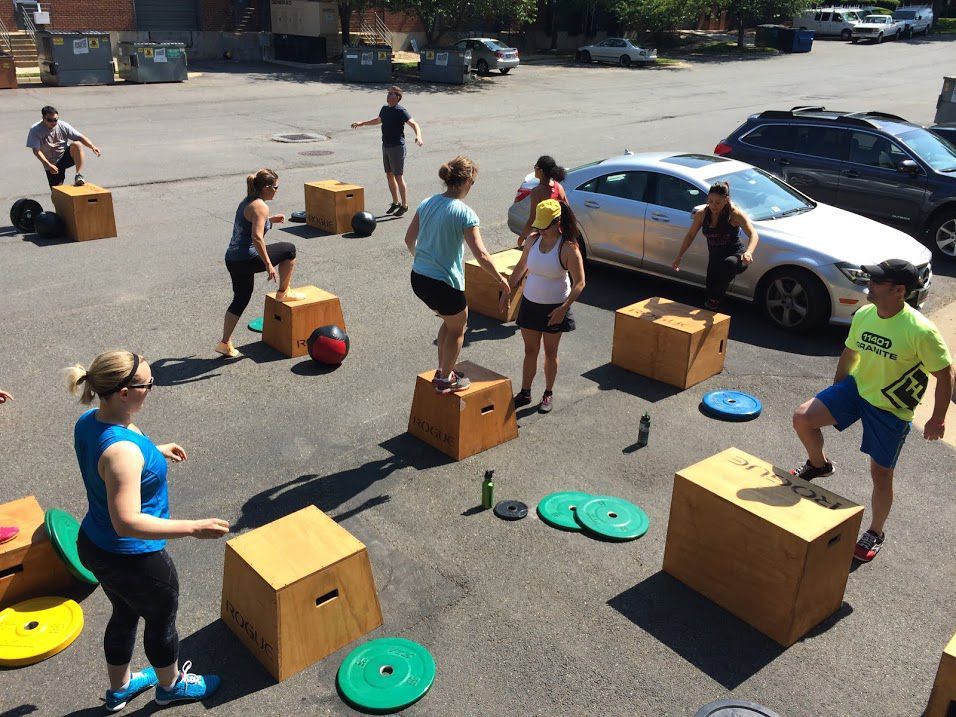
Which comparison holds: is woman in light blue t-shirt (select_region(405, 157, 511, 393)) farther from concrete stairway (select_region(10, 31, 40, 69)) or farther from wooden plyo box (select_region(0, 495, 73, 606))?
concrete stairway (select_region(10, 31, 40, 69))

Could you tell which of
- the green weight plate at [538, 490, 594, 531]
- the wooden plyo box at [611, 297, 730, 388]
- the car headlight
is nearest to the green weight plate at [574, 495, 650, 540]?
the green weight plate at [538, 490, 594, 531]

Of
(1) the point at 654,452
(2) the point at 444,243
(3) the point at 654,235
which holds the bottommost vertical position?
(1) the point at 654,452

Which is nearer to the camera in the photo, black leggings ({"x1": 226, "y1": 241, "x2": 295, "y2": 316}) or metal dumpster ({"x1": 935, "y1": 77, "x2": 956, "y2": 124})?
black leggings ({"x1": 226, "y1": 241, "x2": 295, "y2": 316})

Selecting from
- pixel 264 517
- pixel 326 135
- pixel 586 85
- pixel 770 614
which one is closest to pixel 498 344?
pixel 264 517

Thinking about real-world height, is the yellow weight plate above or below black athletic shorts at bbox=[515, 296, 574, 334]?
below

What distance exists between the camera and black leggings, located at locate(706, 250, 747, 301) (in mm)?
9094

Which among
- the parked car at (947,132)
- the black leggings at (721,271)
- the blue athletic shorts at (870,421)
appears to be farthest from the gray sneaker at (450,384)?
A: the parked car at (947,132)

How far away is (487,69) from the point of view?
119 feet

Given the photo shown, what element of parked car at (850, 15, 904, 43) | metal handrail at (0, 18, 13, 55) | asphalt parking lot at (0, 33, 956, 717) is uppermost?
parked car at (850, 15, 904, 43)

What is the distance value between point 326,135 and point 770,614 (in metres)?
19.2

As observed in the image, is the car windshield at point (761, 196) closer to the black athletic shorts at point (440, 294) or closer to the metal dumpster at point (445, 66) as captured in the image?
the black athletic shorts at point (440, 294)

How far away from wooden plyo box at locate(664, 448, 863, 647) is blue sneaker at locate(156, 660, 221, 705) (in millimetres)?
2852

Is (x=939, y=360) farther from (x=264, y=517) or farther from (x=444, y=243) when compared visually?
(x=264, y=517)

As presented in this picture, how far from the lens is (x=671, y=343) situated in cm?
834
